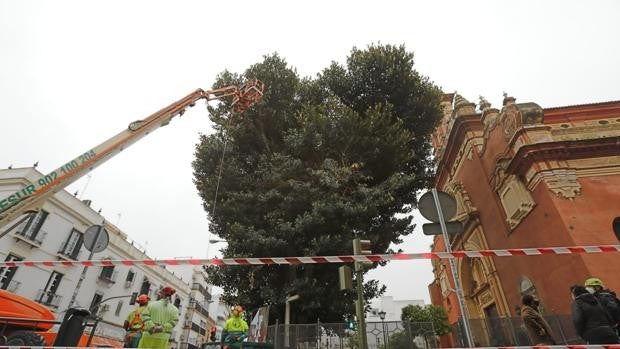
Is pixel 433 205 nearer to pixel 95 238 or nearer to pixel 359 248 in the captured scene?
pixel 359 248

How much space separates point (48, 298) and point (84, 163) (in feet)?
63.0

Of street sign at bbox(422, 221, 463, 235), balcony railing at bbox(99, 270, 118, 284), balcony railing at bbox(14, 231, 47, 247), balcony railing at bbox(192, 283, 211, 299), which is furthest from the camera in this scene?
balcony railing at bbox(192, 283, 211, 299)

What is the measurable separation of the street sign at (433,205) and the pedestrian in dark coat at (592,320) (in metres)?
2.57

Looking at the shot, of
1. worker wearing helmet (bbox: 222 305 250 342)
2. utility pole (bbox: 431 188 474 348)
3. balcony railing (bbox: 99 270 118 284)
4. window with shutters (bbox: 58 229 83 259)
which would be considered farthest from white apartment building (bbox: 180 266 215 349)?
utility pole (bbox: 431 188 474 348)

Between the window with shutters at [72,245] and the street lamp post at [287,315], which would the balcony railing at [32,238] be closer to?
the window with shutters at [72,245]

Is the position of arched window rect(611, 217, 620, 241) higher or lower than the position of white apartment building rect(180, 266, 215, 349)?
lower

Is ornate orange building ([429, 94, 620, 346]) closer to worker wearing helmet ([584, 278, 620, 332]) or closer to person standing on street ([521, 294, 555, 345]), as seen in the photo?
person standing on street ([521, 294, 555, 345])

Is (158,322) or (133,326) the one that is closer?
(158,322)

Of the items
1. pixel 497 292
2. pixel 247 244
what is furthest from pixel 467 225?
pixel 247 244

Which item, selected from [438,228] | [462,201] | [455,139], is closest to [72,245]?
[462,201]

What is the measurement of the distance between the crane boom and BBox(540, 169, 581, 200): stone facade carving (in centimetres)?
1292

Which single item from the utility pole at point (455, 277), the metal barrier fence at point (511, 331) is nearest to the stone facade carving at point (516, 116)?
the metal barrier fence at point (511, 331)

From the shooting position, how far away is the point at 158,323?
16.6 feet

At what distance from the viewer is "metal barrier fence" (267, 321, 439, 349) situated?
11.2 meters
